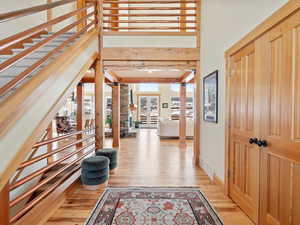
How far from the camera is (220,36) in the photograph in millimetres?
2713

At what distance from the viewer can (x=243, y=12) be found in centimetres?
205

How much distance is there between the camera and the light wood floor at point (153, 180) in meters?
2.03

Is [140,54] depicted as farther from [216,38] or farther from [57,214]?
[57,214]

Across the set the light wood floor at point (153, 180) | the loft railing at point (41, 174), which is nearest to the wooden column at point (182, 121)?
the light wood floor at point (153, 180)

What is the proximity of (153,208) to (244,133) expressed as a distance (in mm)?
1479

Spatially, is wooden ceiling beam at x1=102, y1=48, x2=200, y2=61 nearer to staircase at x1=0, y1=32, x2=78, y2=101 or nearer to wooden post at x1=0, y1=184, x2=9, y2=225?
staircase at x1=0, y1=32, x2=78, y2=101

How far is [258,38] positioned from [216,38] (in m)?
1.18

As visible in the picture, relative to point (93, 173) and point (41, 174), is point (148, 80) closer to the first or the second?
point (93, 173)

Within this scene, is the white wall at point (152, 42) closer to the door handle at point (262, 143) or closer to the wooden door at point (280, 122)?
the wooden door at point (280, 122)

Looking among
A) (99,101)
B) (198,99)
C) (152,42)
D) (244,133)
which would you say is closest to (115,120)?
(99,101)

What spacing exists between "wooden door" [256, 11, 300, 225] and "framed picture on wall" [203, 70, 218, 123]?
3.56 feet

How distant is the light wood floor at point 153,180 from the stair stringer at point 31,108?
40.4 inches

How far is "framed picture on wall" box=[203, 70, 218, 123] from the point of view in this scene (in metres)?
2.85

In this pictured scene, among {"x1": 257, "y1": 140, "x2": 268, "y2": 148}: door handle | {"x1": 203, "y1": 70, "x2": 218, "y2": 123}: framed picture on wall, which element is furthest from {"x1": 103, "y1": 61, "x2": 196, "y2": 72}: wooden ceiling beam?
{"x1": 257, "y1": 140, "x2": 268, "y2": 148}: door handle
